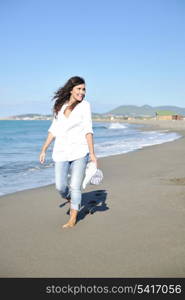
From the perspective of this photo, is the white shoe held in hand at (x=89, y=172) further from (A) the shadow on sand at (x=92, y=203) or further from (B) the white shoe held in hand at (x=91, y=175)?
(A) the shadow on sand at (x=92, y=203)

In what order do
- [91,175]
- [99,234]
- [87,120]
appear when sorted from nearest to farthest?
[99,234], [87,120], [91,175]

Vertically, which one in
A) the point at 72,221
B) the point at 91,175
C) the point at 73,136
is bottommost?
the point at 72,221

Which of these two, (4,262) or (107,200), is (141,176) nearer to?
(107,200)

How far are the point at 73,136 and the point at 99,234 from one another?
1.13 m

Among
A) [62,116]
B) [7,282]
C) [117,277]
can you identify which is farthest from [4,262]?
[62,116]

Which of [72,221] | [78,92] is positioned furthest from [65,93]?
[72,221]

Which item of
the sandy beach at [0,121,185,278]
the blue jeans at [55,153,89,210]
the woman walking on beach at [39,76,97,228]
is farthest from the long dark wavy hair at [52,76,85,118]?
the sandy beach at [0,121,185,278]

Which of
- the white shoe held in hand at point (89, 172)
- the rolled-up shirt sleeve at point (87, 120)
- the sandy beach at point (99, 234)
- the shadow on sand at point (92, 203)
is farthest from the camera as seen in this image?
the shadow on sand at point (92, 203)

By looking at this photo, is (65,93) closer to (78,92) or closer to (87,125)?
(78,92)

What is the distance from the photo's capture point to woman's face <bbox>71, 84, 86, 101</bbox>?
3.73m

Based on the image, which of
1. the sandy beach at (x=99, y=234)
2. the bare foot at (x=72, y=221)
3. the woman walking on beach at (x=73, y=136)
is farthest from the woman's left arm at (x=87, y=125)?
the sandy beach at (x=99, y=234)

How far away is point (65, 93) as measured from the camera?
3.79 meters

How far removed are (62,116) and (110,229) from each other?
4.60 feet

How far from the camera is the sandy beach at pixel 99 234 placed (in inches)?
106
